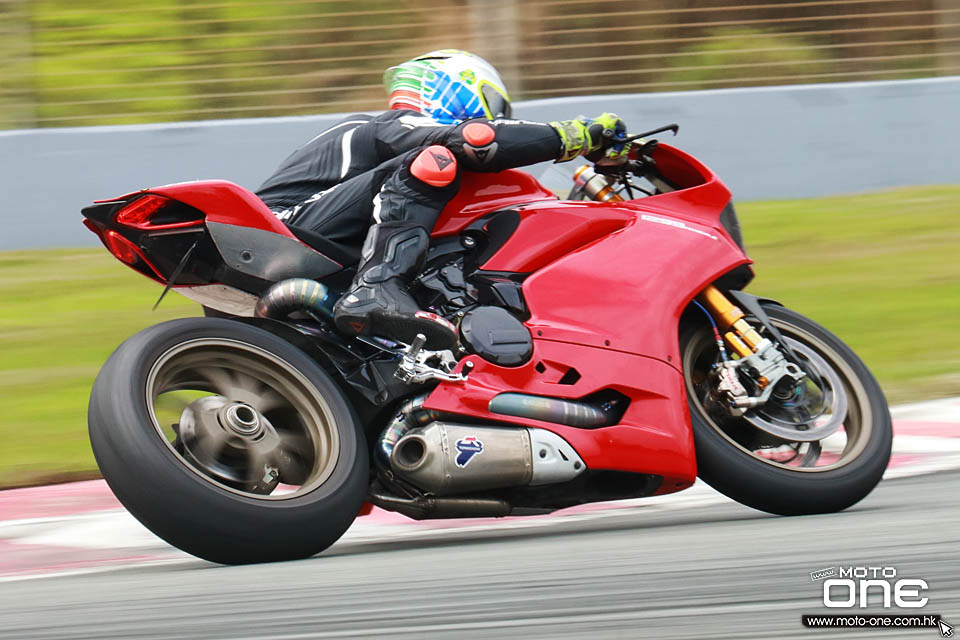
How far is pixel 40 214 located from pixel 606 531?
6219 mm

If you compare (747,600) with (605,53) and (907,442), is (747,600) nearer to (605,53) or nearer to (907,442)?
(907,442)

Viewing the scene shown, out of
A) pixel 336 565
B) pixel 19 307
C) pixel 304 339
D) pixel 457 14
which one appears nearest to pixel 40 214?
pixel 19 307

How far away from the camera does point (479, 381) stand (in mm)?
3686

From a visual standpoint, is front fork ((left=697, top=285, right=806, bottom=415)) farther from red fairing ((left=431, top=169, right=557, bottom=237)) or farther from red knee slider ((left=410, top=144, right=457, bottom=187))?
red knee slider ((left=410, top=144, right=457, bottom=187))

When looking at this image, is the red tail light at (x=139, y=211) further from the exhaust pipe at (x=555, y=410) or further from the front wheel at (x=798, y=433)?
the front wheel at (x=798, y=433)

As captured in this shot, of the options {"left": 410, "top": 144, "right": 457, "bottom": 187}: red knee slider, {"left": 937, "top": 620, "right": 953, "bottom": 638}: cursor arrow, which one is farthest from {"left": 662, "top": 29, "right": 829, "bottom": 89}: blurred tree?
{"left": 937, "top": 620, "right": 953, "bottom": 638}: cursor arrow

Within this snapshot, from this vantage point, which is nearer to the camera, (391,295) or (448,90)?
(391,295)

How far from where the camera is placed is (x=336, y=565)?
3236 mm

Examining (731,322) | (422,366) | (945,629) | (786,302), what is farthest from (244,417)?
(786,302)

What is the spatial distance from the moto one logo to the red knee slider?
1.58 metres

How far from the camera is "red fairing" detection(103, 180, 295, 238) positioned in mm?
3549

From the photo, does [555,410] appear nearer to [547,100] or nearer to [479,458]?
[479,458]

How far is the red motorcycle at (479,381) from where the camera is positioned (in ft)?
10.8

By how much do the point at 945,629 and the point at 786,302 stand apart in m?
5.36
